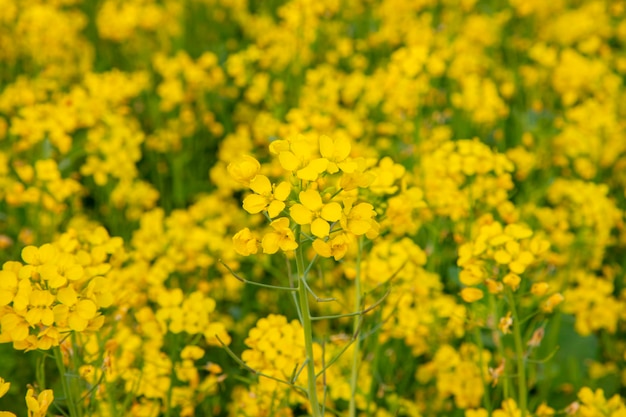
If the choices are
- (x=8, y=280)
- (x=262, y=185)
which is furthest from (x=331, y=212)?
(x=8, y=280)

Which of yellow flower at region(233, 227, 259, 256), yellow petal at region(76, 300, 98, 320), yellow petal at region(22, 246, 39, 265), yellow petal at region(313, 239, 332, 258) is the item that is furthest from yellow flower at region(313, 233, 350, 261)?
yellow petal at region(22, 246, 39, 265)

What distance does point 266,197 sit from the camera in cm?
125

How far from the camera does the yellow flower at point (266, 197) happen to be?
1217mm

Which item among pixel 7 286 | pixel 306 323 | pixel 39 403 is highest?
pixel 7 286

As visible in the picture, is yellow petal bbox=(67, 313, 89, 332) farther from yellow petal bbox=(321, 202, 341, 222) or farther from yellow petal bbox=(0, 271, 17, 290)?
yellow petal bbox=(321, 202, 341, 222)

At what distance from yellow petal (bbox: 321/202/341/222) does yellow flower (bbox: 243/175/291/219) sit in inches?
2.7

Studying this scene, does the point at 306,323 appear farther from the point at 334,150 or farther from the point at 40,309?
the point at 40,309

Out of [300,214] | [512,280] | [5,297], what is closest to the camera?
[300,214]

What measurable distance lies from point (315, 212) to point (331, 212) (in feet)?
0.09

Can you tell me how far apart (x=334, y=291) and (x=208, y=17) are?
3.03m

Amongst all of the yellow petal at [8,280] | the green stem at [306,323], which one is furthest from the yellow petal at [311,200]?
the yellow petal at [8,280]

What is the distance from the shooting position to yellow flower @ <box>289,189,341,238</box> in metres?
1.20

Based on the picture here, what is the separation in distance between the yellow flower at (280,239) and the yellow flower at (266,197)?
2 cm

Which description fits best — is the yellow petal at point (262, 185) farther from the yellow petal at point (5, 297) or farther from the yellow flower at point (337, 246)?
the yellow petal at point (5, 297)
